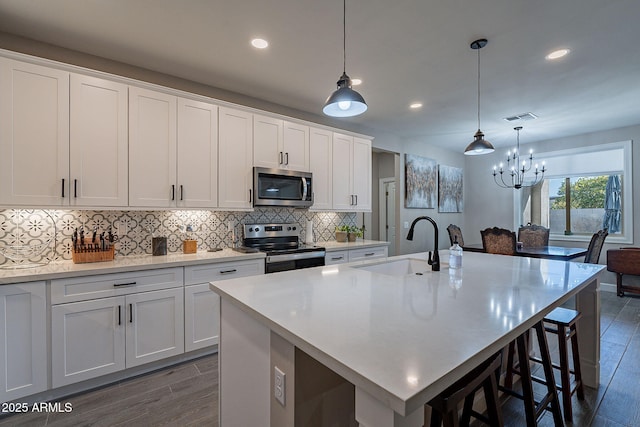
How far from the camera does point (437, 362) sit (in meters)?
0.77

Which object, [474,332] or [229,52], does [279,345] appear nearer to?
[474,332]

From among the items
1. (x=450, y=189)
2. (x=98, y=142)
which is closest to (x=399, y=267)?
(x=98, y=142)

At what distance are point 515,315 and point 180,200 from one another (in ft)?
8.94

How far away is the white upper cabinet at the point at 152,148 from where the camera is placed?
2.59 meters

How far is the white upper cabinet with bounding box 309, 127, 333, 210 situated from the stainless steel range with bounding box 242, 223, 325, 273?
0.48 meters

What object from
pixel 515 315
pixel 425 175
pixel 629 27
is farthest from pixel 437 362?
pixel 425 175

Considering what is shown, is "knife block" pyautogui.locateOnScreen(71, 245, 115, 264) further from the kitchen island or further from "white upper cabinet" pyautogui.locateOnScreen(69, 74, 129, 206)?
the kitchen island

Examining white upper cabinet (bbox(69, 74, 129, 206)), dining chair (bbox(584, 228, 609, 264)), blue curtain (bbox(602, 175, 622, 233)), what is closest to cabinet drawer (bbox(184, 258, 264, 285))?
white upper cabinet (bbox(69, 74, 129, 206))

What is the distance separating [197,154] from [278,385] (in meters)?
2.42

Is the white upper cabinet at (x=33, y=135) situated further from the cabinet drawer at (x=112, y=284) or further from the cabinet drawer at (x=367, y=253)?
the cabinet drawer at (x=367, y=253)

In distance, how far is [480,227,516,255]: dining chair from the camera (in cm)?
411

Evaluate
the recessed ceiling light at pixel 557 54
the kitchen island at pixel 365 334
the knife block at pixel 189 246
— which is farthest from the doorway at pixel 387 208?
the kitchen island at pixel 365 334

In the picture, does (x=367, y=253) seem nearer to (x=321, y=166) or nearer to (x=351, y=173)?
(x=351, y=173)

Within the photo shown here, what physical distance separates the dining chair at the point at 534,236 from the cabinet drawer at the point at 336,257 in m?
3.28
